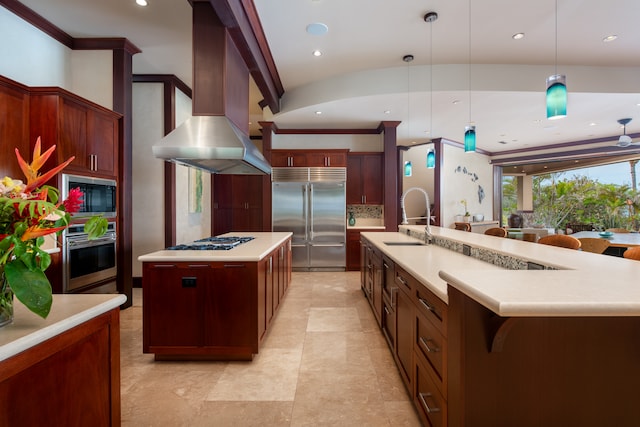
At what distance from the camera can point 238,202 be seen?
705cm

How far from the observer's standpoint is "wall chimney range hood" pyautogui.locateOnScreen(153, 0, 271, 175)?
106 inches

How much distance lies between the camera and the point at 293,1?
303 cm

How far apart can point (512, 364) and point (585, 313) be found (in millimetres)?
421

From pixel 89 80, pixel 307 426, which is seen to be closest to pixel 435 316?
pixel 307 426

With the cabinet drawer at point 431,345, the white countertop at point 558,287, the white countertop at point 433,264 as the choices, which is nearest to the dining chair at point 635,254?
the white countertop at point 558,287

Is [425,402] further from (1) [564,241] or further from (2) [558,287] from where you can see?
(1) [564,241]

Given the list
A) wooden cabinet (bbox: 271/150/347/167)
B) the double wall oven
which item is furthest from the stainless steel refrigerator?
the double wall oven

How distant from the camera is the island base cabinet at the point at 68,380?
2.78 ft

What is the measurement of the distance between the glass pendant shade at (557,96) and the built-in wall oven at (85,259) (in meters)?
4.10

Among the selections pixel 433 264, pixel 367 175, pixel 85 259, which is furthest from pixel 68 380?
pixel 367 175

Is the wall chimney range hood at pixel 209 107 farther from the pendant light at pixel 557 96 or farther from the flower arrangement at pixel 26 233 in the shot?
the pendant light at pixel 557 96

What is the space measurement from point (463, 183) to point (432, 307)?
7.78 meters

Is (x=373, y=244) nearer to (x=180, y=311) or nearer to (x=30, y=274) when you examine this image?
(x=180, y=311)

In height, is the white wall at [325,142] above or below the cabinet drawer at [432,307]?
above
